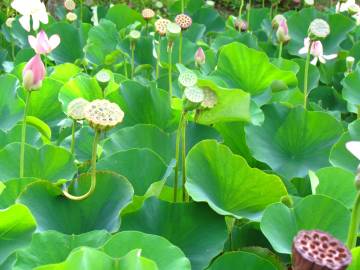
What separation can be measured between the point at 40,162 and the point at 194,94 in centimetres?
27

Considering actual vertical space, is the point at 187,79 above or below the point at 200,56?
above

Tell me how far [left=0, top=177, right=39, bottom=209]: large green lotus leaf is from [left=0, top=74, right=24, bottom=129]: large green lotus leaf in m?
0.40

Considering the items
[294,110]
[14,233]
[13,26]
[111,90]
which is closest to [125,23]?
[13,26]

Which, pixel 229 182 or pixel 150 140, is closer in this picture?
pixel 229 182

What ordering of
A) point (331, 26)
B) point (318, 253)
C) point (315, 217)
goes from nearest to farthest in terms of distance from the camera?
point (318, 253), point (315, 217), point (331, 26)

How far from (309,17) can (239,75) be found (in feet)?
2.80

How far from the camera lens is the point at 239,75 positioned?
4.46 ft

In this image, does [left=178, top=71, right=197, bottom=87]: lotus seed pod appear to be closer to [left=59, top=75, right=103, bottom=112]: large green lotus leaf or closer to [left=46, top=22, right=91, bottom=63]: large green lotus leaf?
[left=59, top=75, right=103, bottom=112]: large green lotus leaf

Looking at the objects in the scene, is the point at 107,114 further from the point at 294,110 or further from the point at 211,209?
the point at 294,110

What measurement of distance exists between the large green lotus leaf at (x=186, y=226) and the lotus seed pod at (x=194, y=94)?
0.51 ft

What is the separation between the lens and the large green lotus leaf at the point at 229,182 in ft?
3.08

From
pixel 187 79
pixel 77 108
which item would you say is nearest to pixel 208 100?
pixel 187 79

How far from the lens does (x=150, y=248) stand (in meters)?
0.75

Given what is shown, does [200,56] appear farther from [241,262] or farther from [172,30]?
[241,262]
